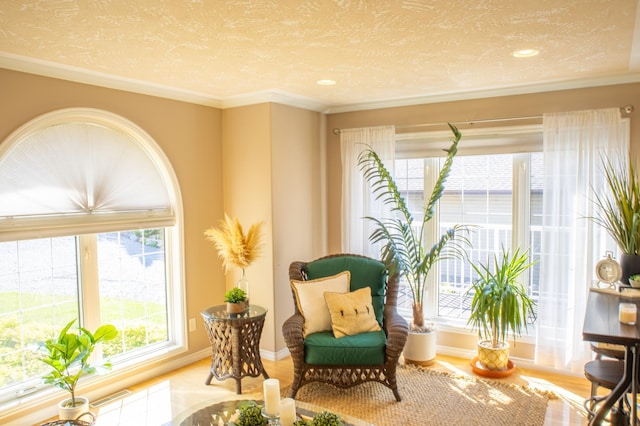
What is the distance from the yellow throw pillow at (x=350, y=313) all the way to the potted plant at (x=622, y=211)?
72.0 inches

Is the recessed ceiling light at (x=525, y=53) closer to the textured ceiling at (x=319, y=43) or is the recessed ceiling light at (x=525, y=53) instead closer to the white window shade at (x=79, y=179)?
the textured ceiling at (x=319, y=43)

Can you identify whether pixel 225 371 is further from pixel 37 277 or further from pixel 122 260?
pixel 37 277

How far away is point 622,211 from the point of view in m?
3.29

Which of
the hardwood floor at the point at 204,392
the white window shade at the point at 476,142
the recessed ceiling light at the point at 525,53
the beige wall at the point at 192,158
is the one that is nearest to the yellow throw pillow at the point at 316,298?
the hardwood floor at the point at 204,392

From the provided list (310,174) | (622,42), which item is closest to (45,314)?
(310,174)

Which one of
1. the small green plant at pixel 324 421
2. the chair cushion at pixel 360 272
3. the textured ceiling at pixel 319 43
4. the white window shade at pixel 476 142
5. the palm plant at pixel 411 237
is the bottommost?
the small green plant at pixel 324 421

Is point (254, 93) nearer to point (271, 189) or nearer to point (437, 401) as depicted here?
point (271, 189)

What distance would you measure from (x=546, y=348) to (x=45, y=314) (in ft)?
13.2

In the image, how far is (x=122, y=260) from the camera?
3.90 m

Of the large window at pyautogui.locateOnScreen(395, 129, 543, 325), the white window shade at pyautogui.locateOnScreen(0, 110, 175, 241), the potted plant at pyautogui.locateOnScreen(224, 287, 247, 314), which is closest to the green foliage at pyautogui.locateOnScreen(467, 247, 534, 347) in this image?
the large window at pyautogui.locateOnScreen(395, 129, 543, 325)

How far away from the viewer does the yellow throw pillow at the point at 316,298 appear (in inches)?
146

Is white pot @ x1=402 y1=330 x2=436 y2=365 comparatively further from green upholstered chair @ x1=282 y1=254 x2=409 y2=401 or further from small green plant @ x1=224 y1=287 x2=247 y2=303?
small green plant @ x1=224 y1=287 x2=247 y2=303

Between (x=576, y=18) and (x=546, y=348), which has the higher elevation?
(x=576, y=18)

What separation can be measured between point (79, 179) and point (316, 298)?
2.03 meters
